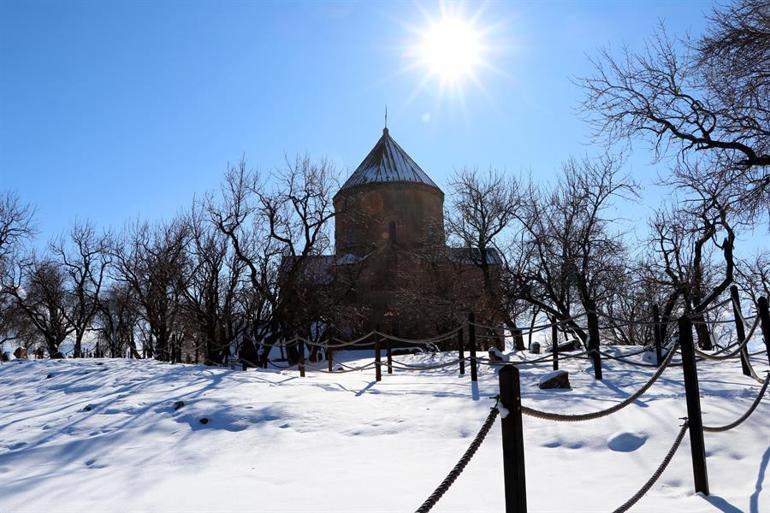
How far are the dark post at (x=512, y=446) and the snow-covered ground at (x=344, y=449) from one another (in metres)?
1.33

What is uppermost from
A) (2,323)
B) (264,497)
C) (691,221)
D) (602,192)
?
(602,192)

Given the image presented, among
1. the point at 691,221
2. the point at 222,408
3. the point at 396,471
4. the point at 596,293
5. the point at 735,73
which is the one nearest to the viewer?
the point at 396,471

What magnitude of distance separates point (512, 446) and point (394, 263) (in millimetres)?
29067

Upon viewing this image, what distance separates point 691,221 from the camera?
18703 mm

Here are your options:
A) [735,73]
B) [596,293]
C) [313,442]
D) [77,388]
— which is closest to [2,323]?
[77,388]

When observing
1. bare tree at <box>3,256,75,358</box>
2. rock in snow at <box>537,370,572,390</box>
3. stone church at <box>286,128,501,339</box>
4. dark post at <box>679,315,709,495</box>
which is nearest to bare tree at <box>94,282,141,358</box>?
bare tree at <box>3,256,75,358</box>

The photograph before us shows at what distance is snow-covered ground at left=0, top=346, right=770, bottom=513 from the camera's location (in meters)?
4.03

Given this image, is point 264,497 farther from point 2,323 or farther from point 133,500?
point 2,323

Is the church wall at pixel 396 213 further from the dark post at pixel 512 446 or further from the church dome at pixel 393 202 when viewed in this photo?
the dark post at pixel 512 446

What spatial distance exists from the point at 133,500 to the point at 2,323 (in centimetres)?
3717

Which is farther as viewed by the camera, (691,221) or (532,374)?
(691,221)

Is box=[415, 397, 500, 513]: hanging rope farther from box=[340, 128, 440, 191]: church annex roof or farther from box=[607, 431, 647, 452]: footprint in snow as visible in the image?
→ box=[340, 128, 440, 191]: church annex roof

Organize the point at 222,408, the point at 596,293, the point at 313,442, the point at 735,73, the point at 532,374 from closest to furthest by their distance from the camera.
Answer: the point at 313,442 < the point at 222,408 < the point at 735,73 < the point at 532,374 < the point at 596,293

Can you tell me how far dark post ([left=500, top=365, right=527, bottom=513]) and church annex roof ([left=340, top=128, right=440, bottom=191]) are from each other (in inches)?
1203
